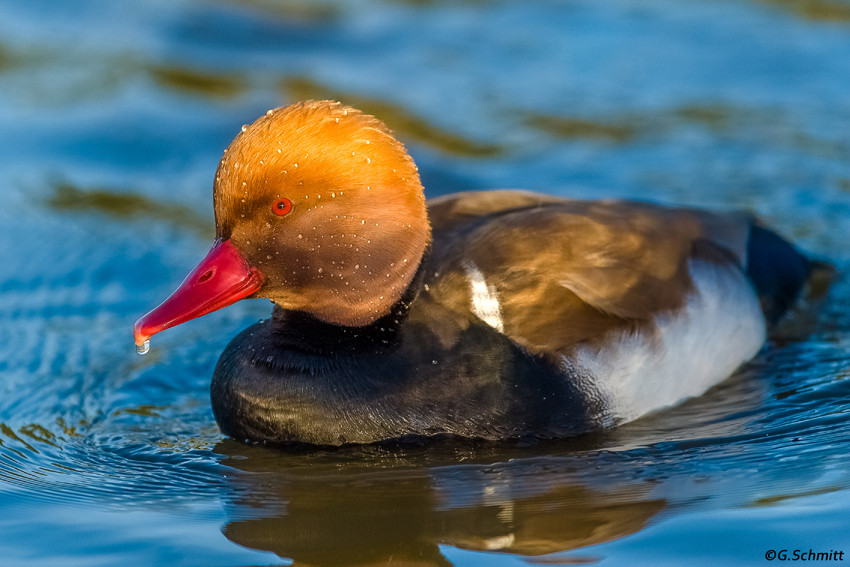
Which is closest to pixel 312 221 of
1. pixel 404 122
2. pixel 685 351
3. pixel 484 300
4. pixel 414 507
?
pixel 484 300

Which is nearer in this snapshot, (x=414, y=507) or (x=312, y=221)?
(x=414, y=507)

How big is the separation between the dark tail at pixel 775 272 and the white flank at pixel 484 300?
174 cm

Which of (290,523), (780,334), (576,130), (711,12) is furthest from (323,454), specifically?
(711,12)

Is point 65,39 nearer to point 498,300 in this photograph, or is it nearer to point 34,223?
point 34,223

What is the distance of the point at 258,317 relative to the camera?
658cm

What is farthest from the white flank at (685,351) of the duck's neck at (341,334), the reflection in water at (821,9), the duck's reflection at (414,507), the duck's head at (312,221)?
the reflection in water at (821,9)

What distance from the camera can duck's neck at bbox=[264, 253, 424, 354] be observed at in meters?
4.90

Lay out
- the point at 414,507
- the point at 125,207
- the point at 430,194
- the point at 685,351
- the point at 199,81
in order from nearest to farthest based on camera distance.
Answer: the point at 414,507 → the point at 685,351 → the point at 125,207 → the point at 430,194 → the point at 199,81

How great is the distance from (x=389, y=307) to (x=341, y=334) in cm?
23

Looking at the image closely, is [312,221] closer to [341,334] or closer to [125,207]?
[341,334]

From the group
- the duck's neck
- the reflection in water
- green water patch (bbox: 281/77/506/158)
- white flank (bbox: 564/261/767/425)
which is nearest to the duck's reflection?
the duck's neck

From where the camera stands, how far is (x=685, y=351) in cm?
552

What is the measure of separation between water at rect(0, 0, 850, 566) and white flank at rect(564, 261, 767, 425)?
0.36 ft

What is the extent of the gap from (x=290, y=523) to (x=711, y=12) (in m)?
8.15
